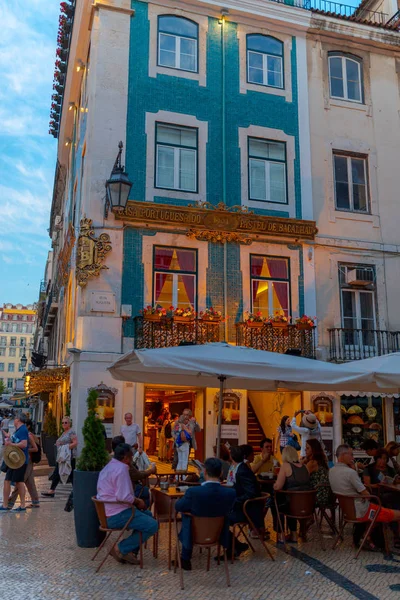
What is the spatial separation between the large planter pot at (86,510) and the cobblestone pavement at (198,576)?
0.14 m

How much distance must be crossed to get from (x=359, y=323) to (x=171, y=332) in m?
5.46

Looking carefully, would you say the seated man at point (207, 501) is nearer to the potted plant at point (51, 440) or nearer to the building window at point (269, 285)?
the building window at point (269, 285)

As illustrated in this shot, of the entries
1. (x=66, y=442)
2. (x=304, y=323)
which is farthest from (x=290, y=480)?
A: (x=304, y=323)

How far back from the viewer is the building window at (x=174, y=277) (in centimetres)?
1448

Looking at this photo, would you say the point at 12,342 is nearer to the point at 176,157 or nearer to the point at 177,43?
the point at 177,43

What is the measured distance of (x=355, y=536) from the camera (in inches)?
296

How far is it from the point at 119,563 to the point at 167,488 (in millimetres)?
1086

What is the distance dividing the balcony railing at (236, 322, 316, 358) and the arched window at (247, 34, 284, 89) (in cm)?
716

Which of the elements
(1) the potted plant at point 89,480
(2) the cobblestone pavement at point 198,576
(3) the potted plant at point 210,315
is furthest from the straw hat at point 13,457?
(3) the potted plant at point 210,315

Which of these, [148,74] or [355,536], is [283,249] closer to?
[148,74]

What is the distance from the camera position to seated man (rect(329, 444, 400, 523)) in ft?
22.9

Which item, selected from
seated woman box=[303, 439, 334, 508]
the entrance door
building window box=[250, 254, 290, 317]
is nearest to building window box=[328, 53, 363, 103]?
building window box=[250, 254, 290, 317]

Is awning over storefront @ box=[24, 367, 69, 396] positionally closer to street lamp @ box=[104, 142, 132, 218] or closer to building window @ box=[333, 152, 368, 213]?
street lamp @ box=[104, 142, 132, 218]

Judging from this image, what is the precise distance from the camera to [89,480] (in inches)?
283
